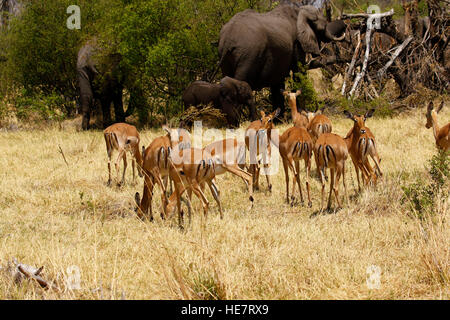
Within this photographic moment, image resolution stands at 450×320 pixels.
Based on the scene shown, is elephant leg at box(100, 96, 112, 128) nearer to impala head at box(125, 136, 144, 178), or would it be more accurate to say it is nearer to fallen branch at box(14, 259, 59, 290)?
impala head at box(125, 136, 144, 178)

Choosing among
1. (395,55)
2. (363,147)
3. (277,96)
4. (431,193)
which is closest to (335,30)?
(395,55)

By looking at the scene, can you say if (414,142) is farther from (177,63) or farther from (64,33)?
(64,33)

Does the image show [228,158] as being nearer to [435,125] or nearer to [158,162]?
[158,162]

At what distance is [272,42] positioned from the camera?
1467 cm

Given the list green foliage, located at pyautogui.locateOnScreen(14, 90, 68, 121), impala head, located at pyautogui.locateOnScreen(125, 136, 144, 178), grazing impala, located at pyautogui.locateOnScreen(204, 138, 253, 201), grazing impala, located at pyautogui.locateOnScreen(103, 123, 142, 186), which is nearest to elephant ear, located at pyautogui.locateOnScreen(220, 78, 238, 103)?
grazing impala, located at pyautogui.locateOnScreen(103, 123, 142, 186)

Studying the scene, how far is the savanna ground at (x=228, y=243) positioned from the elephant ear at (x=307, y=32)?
629 centimetres

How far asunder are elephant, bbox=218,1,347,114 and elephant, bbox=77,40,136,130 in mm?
3669

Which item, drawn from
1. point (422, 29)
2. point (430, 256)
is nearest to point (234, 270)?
point (430, 256)

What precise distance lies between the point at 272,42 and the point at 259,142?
20.1ft

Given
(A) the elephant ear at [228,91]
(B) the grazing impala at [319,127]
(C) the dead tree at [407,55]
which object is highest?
(C) the dead tree at [407,55]

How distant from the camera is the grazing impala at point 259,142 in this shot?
9102 mm

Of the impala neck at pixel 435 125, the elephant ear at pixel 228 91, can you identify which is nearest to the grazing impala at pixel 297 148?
the impala neck at pixel 435 125

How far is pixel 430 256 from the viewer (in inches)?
192

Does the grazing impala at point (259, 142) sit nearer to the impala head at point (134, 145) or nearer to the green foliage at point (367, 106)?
the impala head at point (134, 145)
